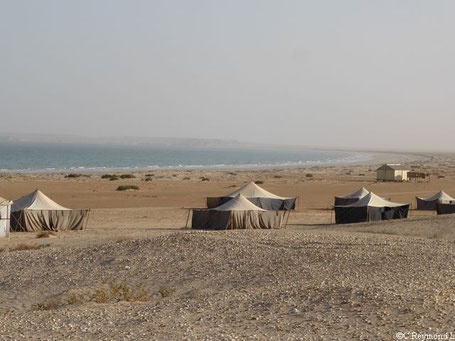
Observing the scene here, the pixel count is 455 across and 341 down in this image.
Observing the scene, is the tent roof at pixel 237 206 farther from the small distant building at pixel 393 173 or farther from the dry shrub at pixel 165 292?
the small distant building at pixel 393 173

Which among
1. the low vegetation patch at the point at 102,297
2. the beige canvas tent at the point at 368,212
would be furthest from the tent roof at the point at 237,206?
the low vegetation patch at the point at 102,297

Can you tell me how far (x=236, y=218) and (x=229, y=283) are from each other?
14.8 m

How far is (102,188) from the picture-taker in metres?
65.2

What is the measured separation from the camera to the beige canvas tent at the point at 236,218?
34125mm

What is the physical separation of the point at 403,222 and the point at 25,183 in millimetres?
47217

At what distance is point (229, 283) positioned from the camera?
19.4m

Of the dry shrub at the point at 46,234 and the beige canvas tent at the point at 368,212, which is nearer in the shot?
the dry shrub at the point at 46,234

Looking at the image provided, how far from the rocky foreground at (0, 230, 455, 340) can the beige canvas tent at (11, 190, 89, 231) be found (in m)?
8.83

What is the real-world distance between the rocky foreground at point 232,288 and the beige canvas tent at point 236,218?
5730 millimetres

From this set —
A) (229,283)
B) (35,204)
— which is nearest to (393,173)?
(35,204)

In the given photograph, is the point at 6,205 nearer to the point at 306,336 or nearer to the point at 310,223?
the point at 310,223

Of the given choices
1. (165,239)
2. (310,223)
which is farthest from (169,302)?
(310,223)

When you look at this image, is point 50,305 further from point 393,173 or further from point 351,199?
point 393,173

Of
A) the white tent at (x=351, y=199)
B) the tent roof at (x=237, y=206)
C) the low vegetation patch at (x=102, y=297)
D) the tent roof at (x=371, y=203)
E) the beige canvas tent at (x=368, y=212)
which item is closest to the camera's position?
the low vegetation patch at (x=102, y=297)
